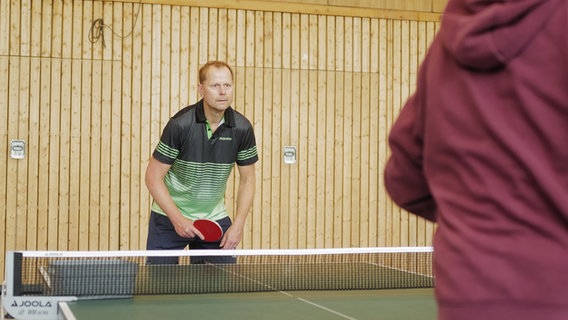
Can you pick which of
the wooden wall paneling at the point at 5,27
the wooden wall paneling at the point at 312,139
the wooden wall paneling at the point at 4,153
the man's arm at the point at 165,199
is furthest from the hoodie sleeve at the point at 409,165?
the wooden wall paneling at the point at 312,139

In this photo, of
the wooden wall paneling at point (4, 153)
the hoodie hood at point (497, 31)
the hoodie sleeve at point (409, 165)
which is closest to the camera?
the hoodie hood at point (497, 31)

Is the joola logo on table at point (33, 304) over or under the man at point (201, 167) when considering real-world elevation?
under

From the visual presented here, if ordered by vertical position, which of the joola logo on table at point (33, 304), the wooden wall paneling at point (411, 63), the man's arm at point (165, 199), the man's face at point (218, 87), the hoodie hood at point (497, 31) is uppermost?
the wooden wall paneling at point (411, 63)

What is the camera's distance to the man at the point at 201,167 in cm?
529

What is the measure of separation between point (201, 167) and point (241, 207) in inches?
14.5

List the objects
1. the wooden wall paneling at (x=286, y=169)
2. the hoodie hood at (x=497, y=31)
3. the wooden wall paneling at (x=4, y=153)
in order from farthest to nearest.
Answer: the wooden wall paneling at (x=286, y=169), the wooden wall paneling at (x=4, y=153), the hoodie hood at (x=497, y=31)

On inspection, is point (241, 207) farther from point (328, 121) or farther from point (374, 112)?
point (374, 112)

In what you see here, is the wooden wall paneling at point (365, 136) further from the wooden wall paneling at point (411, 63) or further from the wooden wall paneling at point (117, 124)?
the wooden wall paneling at point (117, 124)

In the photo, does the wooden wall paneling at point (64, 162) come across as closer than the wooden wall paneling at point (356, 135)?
Yes

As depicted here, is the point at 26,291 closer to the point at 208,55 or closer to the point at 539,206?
the point at 539,206

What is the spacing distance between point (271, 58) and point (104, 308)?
6.60m

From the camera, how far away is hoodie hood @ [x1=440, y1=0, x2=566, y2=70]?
49.7 inches

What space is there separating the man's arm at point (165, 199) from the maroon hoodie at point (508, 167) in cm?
394

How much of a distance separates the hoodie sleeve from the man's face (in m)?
3.70
